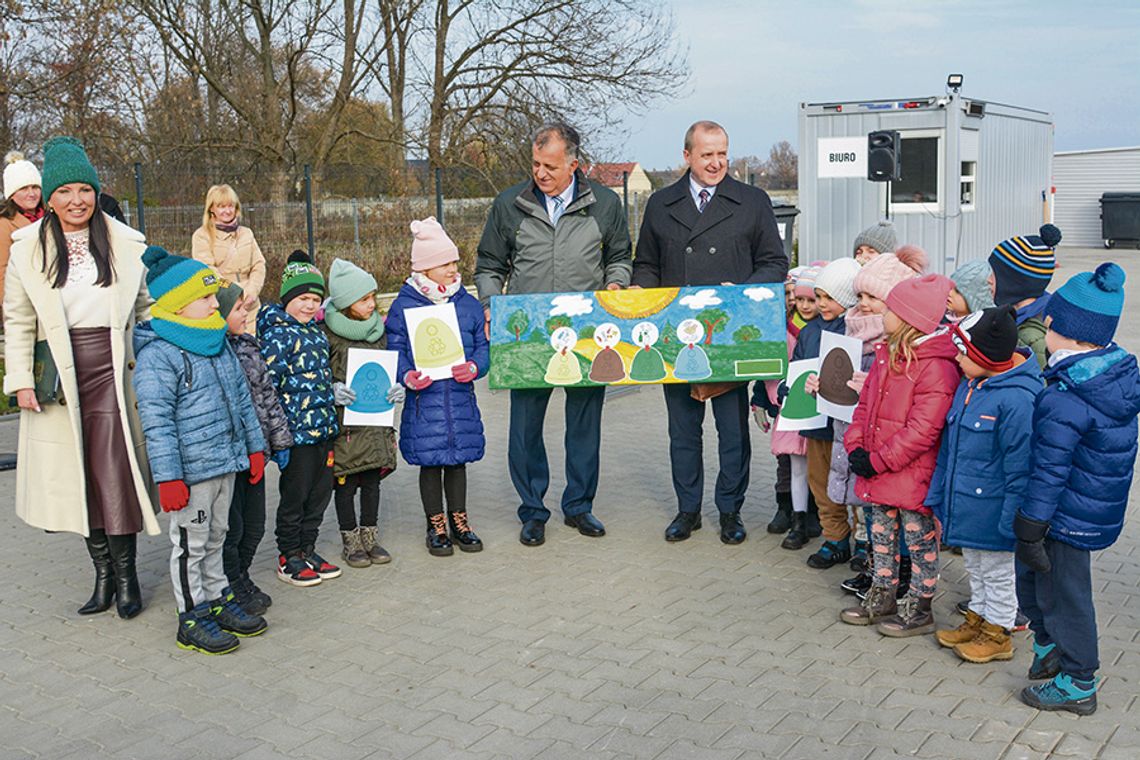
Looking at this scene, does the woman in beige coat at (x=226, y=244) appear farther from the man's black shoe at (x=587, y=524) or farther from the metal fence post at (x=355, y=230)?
the metal fence post at (x=355, y=230)

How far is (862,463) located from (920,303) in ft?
2.42

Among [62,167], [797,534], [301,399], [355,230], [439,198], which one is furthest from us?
[439,198]

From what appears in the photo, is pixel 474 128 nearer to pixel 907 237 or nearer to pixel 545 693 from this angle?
pixel 907 237

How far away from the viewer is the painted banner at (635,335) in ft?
20.9

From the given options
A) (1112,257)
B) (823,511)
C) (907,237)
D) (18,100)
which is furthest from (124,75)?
(1112,257)

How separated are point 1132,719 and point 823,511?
2.06m

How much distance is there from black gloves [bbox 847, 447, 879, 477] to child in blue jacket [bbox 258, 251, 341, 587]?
8.41 feet

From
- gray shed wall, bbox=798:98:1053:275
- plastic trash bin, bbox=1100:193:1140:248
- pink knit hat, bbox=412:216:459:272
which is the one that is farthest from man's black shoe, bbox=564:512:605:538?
plastic trash bin, bbox=1100:193:1140:248

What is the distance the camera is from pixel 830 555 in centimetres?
616

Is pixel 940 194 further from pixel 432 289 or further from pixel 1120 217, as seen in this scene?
pixel 1120 217

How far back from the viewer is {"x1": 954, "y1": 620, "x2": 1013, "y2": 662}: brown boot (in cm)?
484

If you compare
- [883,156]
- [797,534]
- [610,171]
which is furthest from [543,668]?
[610,171]

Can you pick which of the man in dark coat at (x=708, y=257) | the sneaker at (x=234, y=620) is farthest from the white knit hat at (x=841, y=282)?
the sneaker at (x=234, y=620)

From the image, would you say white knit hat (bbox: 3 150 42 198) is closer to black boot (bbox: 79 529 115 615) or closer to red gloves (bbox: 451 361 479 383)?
black boot (bbox: 79 529 115 615)
